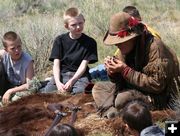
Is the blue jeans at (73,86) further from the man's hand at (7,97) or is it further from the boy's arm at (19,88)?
the man's hand at (7,97)

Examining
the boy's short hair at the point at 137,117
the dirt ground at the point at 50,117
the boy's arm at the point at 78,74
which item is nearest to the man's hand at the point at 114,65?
the dirt ground at the point at 50,117

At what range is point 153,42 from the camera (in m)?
5.76

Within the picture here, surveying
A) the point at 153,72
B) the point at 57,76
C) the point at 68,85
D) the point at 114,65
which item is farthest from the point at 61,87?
the point at 153,72

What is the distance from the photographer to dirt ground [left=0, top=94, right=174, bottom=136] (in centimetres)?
555

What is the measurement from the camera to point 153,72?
575 cm

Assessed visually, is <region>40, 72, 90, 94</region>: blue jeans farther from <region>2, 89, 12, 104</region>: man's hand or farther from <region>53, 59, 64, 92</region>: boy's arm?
<region>2, 89, 12, 104</region>: man's hand

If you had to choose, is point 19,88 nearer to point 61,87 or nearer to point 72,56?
point 61,87

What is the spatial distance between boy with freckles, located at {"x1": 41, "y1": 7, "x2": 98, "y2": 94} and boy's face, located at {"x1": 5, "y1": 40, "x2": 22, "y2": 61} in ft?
1.58

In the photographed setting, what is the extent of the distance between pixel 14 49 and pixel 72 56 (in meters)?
0.84

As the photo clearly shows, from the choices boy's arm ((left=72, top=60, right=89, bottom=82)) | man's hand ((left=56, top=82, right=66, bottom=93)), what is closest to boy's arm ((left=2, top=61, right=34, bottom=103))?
man's hand ((left=56, top=82, right=66, bottom=93))

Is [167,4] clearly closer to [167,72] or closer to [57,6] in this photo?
[57,6]

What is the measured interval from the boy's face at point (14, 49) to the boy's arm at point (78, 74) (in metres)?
0.83

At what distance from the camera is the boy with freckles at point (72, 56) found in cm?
733

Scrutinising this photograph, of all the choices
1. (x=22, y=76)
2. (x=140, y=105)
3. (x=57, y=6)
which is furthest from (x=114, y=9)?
(x=140, y=105)
